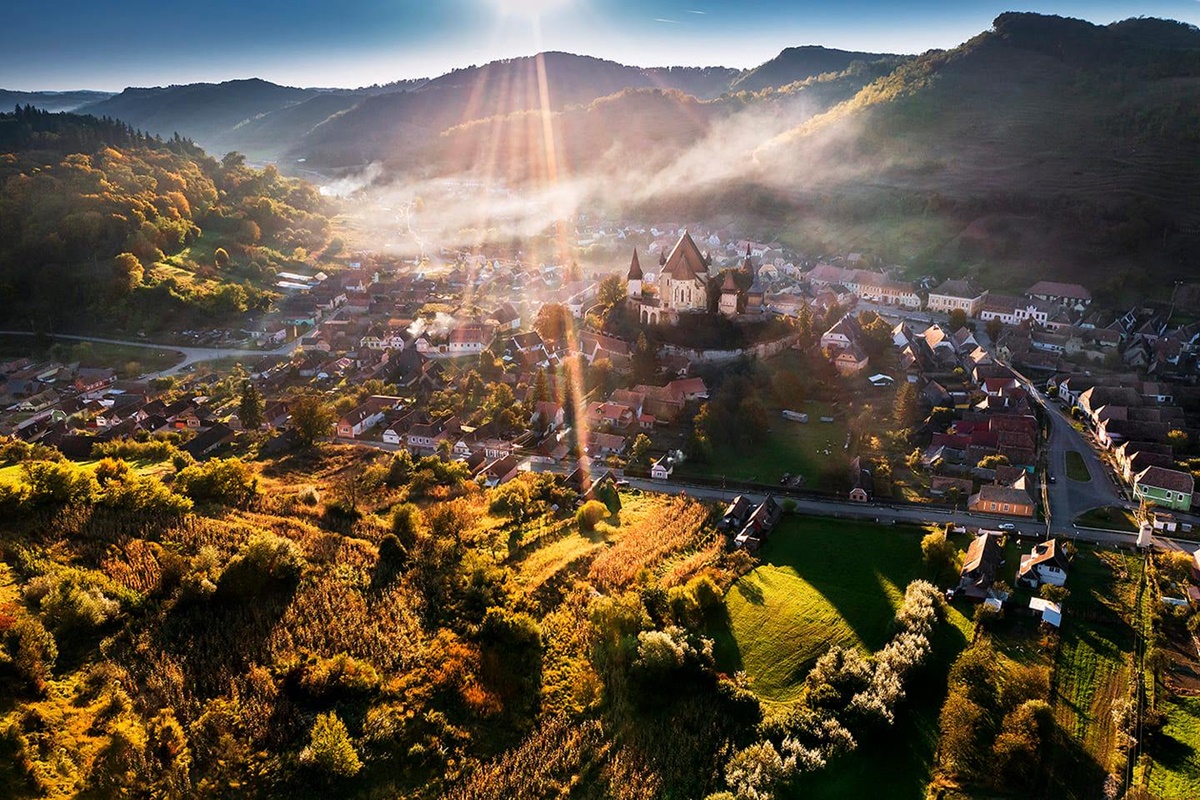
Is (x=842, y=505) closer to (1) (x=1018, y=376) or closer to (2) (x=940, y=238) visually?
(1) (x=1018, y=376)

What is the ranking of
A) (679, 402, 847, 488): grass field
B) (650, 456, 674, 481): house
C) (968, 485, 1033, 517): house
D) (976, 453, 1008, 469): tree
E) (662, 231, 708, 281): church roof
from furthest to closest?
(662, 231, 708, 281): church roof → (650, 456, 674, 481): house → (679, 402, 847, 488): grass field → (976, 453, 1008, 469): tree → (968, 485, 1033, 517): house

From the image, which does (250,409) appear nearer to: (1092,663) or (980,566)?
(980,566)

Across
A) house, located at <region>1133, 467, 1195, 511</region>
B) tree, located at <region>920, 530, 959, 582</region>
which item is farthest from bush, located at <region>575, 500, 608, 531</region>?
house, located at <region>1133, 467, 1195, 511</region>

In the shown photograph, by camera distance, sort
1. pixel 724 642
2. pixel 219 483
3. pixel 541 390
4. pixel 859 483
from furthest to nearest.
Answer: pixel 541 390, pixel 859 483, pixel 219 483, pixel 724 642

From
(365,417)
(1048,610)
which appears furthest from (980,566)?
(365,417)

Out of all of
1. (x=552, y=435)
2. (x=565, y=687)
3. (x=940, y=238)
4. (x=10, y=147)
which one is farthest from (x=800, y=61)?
(x=565, y=687)

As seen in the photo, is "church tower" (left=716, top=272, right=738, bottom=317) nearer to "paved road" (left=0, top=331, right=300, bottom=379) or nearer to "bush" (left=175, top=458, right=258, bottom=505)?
"bush" (left=175, top=458, right=258, bottom=505)

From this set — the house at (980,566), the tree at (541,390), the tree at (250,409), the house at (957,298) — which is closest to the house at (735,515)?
the house at (980,566)
